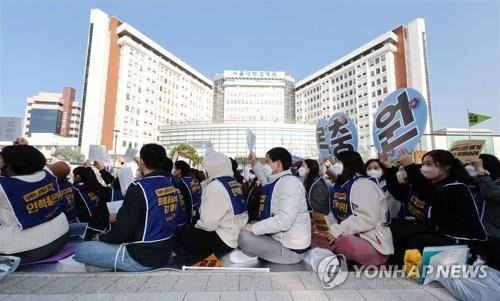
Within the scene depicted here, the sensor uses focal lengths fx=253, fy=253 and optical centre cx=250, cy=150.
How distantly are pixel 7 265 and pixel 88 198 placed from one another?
225 centimetres

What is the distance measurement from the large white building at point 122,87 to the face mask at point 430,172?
49106 millimetres

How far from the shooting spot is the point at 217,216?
321 centimetres

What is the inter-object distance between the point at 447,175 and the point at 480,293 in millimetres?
1292

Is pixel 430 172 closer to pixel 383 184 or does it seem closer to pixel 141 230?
pixel 383 184

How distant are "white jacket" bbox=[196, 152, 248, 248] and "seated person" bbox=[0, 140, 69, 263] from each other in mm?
1752

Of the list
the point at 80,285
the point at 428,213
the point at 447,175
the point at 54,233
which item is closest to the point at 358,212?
the point at 428,213

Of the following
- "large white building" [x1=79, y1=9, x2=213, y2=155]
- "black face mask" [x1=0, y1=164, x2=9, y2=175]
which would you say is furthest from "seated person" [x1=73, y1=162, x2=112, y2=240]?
"large white building" [x1=79, y1=9, x2=213, y2=155]

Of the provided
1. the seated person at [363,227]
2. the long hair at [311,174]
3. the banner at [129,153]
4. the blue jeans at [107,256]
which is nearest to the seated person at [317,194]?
the long hair at [311,174]

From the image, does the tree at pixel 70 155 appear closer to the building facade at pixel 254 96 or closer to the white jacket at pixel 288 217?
the building facade at pixel 254 96

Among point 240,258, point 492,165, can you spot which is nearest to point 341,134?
point 492,165

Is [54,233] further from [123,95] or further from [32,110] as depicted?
[32,110]

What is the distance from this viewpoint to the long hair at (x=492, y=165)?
3.49 meters

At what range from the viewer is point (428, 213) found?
3.08 m

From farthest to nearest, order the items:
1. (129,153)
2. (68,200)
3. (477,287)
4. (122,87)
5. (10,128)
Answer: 1. (122,87)
2. (129,153)
3. (10,128)
4. (68,200)
5. (477,287)
